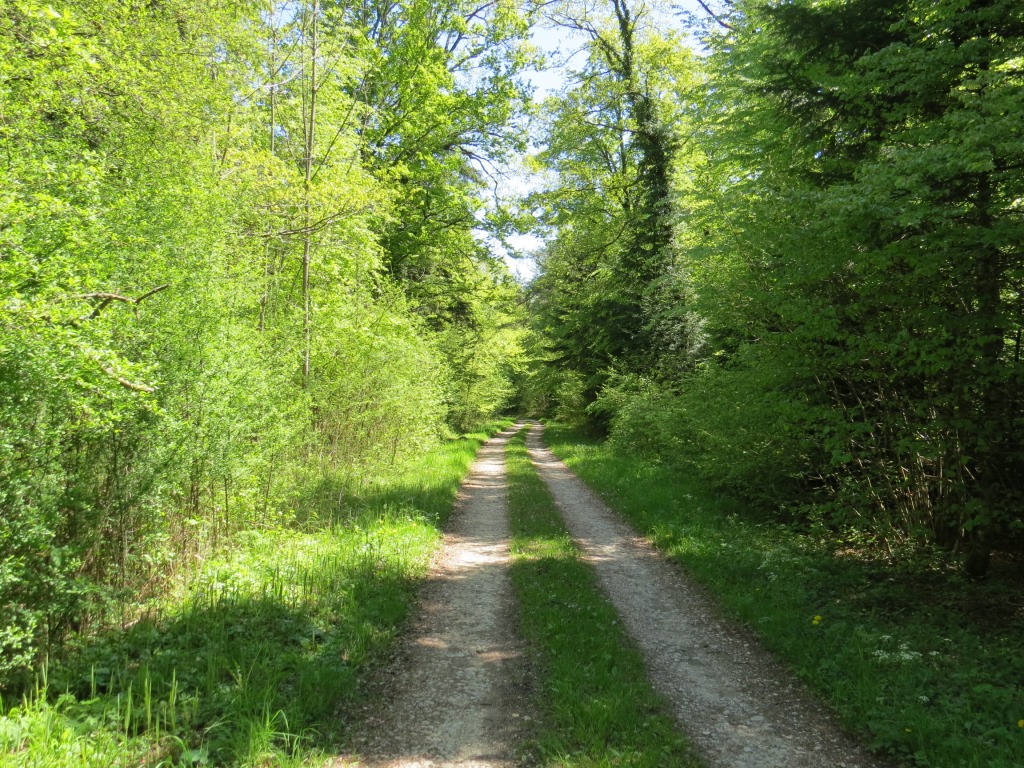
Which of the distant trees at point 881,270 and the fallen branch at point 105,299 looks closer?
the fallen branch at point 105,299

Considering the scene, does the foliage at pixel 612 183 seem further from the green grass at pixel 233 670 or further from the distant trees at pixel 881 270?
the green grass at pixel 233 670

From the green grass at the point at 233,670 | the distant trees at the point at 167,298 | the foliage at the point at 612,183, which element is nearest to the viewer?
the green grass at the point at 233,670

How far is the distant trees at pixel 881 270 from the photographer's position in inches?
208

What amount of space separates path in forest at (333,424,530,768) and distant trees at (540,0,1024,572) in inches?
179

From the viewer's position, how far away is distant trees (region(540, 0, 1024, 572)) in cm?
528

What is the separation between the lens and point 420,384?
15.6 metres

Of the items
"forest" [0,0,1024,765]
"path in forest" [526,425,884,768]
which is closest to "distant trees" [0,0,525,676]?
"forest" [0,0,1024,765]

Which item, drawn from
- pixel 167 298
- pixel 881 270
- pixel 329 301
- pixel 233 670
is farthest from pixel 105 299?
pixel 881 270

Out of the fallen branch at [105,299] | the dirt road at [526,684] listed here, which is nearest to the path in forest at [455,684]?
the dirt road at [526,684]

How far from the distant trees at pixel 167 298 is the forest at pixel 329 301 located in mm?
40

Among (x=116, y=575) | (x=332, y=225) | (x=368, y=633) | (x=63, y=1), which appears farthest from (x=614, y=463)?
(x=63, y=1)

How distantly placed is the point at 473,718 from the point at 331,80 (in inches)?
455

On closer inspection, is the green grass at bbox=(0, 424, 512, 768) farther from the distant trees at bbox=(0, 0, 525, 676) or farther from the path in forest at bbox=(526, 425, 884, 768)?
the path in forest at bbox=(526, 425, 884, 768)

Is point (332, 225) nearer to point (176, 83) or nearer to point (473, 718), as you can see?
point (176, 83)
